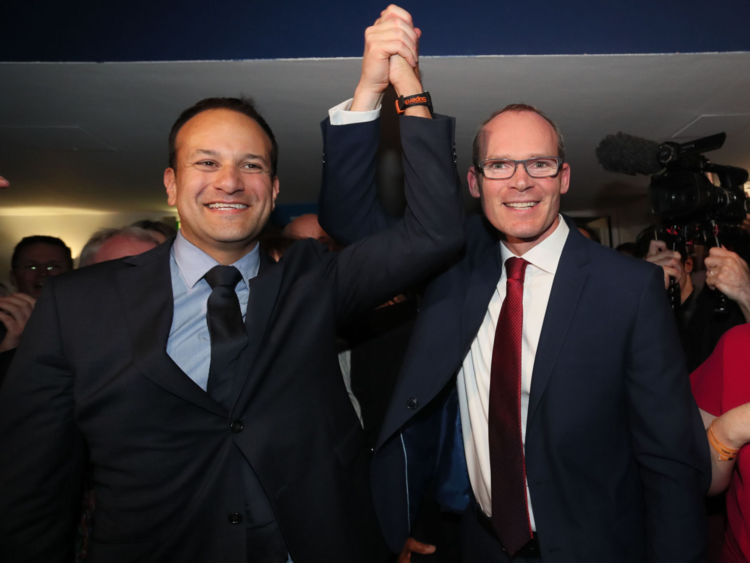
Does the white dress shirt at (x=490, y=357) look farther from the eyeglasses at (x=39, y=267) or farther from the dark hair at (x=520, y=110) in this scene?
the eyeglasses at (x=39, y=267)

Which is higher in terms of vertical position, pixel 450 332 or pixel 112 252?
pixel 112 252

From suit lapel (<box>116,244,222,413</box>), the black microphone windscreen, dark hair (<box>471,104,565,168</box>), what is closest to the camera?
suit lapel (<box>116,244,222,413</box>)

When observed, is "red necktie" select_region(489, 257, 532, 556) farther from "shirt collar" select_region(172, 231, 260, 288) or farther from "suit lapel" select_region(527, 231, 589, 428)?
"shirt collar" select_region(172, 231, 260, 288)

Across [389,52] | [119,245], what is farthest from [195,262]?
[119,245]

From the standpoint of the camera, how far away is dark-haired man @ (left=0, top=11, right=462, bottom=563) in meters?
1.07

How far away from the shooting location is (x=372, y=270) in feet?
4.13

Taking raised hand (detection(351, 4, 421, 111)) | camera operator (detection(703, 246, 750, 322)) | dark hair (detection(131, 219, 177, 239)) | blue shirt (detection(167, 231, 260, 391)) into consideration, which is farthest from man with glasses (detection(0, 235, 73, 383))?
camera operator (detection(703, 246, 750, 322))

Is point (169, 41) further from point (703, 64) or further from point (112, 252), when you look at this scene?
point (703, 64)

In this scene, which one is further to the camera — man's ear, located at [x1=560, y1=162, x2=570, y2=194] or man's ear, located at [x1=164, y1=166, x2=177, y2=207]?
man's ear, located at [x1=560, y1=162, x2=570, y2=194]

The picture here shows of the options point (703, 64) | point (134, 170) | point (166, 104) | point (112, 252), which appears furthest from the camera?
point (134, 170)

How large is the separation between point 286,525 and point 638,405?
0.90 metres

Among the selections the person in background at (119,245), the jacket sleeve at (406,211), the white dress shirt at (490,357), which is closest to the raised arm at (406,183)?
the jacket sleeve at (406,211)

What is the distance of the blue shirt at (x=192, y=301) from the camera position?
115cm

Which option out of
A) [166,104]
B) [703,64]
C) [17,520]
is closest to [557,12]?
[703,64]
